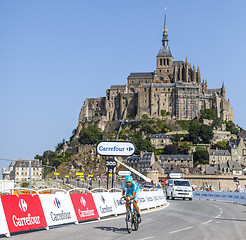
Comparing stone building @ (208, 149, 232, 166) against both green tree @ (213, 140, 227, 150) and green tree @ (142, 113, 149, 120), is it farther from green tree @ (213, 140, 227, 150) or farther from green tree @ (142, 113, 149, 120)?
green tree @ (142, 113, 149, 120)

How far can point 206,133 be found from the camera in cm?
14925

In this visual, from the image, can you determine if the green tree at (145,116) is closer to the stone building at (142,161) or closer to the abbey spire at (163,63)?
the abbey spire at (163,63)

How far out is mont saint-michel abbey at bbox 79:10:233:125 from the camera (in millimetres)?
167500

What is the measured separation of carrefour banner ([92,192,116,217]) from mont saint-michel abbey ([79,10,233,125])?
143 metres

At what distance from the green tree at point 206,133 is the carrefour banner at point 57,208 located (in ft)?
432

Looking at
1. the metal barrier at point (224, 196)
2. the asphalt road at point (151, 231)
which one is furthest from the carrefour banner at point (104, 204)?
the metal barrier at point (224, 196)

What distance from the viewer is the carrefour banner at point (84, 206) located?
19819 millimetres

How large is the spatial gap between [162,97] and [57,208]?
152 m

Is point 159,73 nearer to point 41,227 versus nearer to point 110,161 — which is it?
point 110,161

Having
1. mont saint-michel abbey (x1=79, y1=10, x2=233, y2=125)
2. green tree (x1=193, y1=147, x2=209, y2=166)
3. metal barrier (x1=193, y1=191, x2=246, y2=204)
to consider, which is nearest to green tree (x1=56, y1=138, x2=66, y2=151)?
mont saint-michel abbey (x1=79, y1=10, x2=233, y2=125)

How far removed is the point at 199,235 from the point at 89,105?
553ft

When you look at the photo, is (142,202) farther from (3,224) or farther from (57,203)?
(3,224)

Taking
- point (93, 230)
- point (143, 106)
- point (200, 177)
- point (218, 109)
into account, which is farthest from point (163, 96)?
point (93, 230)

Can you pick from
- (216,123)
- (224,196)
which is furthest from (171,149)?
(224,196)
